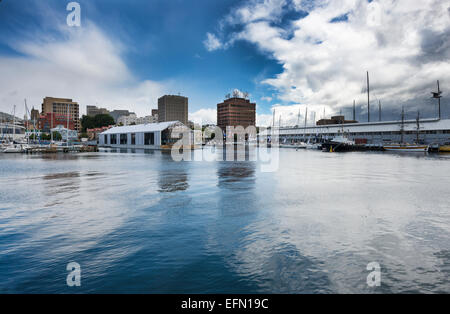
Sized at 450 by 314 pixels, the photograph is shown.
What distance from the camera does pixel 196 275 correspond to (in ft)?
21.1

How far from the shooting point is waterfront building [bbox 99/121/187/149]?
75812 millimetres

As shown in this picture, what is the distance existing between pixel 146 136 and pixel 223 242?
7598cm

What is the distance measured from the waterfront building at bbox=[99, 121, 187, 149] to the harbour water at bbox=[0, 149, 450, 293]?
200 feet

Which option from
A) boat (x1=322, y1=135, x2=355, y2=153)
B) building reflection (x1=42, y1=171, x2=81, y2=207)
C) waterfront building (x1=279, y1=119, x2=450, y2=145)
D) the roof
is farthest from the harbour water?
waterfront building (x1=279, y1=119, x2=450, y2=145)

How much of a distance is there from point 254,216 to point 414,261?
225 inches

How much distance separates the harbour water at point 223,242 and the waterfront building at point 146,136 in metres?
60.9

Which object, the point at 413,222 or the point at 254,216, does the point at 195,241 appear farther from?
the point at 413,222

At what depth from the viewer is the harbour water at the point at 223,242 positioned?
6145 mm

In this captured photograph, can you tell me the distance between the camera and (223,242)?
843cm

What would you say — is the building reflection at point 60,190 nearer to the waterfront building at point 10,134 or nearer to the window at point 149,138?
the window at point 149,138

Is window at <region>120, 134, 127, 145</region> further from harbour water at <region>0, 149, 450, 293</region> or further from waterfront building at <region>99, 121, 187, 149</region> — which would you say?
harbour water at <region>0, 149, 450, 293</region>

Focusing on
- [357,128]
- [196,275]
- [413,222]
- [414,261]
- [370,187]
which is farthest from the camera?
[357,128]

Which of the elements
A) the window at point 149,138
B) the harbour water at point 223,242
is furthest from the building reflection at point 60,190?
the window at point 149,138

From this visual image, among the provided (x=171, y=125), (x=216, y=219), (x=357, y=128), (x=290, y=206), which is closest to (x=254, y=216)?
(x=216, y=219)
